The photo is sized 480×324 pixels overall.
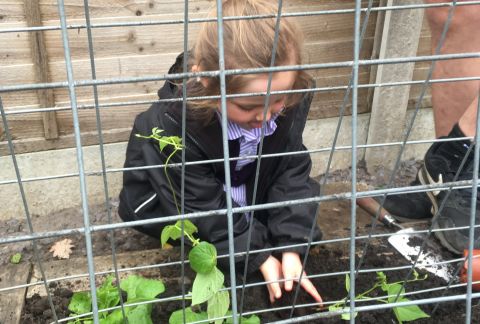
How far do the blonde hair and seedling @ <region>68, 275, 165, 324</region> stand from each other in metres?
0.42

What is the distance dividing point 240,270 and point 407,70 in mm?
1192

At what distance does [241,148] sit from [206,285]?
22.2 inches

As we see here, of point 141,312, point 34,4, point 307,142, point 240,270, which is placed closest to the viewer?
point 141,312

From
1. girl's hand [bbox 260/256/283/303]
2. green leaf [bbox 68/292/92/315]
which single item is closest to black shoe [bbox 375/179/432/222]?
girl's hand [bbox 260/256/283/303]

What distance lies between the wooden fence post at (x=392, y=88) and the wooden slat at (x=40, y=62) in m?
1.28

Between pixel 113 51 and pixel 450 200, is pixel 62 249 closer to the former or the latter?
pixel 113 51

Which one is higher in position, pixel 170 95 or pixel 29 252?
pixel 170 95

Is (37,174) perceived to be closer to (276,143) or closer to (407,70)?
(276,143)

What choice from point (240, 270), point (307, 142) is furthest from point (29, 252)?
point (307, 142)

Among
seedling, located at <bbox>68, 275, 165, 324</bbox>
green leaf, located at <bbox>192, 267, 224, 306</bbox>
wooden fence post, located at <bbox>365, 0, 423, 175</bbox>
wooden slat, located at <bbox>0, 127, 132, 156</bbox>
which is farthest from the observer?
wooden fence post, located at <bbox>365, 0, 423, 175</bbox>

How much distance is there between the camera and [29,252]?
1.99 metres

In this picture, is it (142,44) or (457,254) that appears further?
(142,44)

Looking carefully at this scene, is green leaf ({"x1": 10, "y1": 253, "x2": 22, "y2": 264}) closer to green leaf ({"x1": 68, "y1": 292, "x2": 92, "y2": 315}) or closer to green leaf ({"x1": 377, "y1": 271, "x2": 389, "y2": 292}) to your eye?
green leaf ({"x1": 68, "y1": 292, "x2": 92, "y2": 315})

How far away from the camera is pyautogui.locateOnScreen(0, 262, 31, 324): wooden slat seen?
1.29 m
